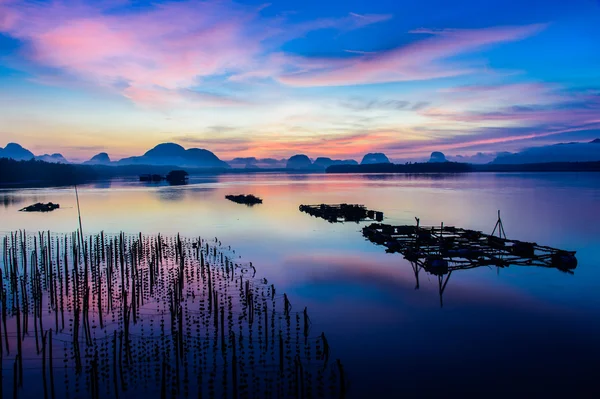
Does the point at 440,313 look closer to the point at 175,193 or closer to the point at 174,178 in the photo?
the point at 175,193

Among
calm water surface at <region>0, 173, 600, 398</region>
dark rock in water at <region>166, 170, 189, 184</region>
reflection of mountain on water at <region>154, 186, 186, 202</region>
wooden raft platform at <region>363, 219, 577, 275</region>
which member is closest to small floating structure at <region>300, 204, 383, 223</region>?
calm water surface at <region>0, 173, 600, 398</region>

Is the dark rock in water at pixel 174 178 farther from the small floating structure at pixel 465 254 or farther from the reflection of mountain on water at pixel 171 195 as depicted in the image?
the small floating structure at pixel 465 254

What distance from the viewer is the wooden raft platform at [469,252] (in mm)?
25609

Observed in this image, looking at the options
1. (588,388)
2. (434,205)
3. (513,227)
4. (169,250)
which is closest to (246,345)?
(588,388)

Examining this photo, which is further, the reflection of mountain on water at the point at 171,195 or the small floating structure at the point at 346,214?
the reflection of mountain on water at the point at 171,195

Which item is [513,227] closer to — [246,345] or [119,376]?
[246,345]

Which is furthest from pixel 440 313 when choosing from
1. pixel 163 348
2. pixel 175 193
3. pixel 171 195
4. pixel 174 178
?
pixel 174 178

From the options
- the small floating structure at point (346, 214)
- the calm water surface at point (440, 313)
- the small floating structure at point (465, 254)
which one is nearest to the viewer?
the calm water surface at point (440, 313)

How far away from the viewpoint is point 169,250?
3008 cm

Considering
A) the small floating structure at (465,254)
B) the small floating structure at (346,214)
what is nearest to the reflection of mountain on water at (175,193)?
the small floating structure at (346,214)

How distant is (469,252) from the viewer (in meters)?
27.6

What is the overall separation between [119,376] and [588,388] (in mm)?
13367

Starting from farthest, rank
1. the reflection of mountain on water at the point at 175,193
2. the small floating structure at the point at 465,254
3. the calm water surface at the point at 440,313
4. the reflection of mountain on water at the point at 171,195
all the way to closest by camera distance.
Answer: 1. the reflection of mountain on water at the point at 175,193
2. the reflection of mountain on water at the point at 171,195
3. the small floating structure at the point at 465,254
4. the calm water surface at the point at 440,313

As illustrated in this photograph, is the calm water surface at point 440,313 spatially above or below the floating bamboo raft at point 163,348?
below
